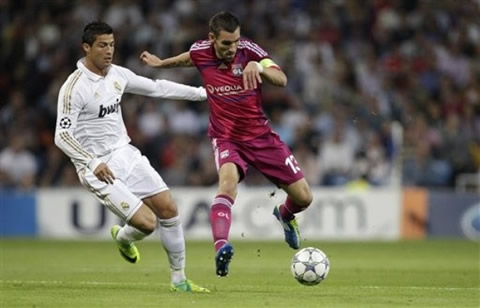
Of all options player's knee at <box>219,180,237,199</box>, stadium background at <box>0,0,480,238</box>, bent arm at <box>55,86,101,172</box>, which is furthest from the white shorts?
stadium background at <box>0,0,480,238</box>

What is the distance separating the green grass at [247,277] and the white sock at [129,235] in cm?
49

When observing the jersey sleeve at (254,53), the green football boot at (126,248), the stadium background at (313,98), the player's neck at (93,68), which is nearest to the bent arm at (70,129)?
the player's neck at (93,68)

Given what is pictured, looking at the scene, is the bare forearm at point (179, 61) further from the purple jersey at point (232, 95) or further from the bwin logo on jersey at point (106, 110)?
the bwin logo on jersey at point (106, 110)

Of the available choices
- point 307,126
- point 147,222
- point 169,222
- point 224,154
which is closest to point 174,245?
point 169,222

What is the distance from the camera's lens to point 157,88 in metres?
12.0

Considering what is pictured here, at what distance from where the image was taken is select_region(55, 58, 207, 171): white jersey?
1122 cm

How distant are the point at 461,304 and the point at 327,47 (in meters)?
14.6

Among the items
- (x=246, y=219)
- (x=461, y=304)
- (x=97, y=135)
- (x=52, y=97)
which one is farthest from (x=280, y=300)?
(x=52, y=97)

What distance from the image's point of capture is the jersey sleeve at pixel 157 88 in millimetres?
11872

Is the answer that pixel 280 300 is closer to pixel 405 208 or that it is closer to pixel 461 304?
pixel 461 304

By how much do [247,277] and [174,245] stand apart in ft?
8.45

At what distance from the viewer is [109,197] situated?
11.4m

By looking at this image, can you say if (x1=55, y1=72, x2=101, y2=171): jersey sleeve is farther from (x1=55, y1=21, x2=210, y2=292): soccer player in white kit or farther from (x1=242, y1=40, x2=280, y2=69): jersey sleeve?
(x1=242, y1=40, x2=280, y2=69): jersey sleeve

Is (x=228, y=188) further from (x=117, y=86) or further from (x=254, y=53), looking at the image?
(x=117, y=86)
